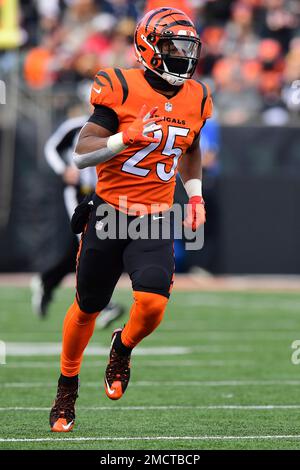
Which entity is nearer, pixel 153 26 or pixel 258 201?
pixel 153 26

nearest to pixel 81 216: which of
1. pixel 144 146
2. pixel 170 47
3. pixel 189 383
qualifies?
pixel 144 146

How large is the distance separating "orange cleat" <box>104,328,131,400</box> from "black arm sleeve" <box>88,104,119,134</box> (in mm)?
922

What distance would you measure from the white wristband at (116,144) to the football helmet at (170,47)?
0.43m

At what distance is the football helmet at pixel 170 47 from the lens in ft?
16.2

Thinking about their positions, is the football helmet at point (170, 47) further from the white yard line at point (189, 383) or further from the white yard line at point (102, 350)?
the white yard line at point (102, 350)

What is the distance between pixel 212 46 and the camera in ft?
47.2

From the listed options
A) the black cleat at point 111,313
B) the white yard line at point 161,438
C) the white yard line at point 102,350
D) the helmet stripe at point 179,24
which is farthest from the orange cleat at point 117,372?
the black cleat at point 111,313

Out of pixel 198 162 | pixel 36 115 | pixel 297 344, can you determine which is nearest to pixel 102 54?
pixel 36 115

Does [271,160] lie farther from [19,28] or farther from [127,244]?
[127,244]

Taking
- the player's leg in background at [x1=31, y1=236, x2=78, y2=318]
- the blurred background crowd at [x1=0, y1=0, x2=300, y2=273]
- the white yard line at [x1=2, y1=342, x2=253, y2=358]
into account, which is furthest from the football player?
the blurred background crowd at [x1=0, y1=0, x2=300, y2=273]

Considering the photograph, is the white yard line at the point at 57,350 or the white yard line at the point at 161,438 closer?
the white yard line at the point at 161,438

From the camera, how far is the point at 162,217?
16.4 feet

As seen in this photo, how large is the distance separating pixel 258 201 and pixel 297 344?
6.07m

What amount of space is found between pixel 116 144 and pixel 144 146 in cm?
25
